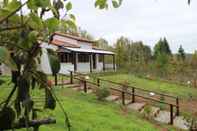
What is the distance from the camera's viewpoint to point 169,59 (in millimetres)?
40500

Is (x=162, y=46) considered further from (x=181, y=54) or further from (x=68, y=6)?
(x=68, y=6)

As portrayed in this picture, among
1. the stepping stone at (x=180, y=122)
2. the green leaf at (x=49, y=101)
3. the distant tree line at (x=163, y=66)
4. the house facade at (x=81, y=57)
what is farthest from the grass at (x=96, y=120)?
the distant tree line at (x=163, y=66)

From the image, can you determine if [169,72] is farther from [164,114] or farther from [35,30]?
[35,30]

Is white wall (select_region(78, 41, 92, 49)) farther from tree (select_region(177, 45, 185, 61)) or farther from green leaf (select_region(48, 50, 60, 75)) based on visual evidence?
green leaf (select_region(48, 50, 60, 75))

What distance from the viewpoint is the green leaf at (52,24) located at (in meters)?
0.85

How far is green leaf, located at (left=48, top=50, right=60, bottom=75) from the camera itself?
85 centimetres

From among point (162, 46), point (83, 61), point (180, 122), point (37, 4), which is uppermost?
point (162, 46)

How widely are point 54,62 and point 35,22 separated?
102mm

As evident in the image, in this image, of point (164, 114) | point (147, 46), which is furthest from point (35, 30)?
point (147, 46)

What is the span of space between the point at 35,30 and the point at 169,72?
118ft

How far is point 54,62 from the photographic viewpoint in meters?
0.87

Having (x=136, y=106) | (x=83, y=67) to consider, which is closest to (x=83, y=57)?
(x=83, y=67)

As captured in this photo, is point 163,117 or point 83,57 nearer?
point 163,117

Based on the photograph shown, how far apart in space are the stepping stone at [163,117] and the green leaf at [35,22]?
46.0ft
